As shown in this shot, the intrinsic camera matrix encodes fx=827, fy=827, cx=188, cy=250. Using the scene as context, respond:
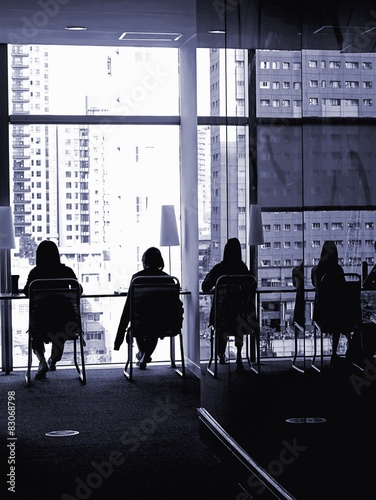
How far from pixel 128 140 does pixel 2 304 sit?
6.47 ft

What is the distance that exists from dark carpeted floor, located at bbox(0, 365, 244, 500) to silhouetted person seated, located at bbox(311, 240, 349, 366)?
3.88 ft

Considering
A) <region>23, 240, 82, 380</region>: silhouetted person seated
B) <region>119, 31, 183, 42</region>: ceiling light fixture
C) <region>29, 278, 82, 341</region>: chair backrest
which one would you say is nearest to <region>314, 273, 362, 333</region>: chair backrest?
<region>29, 278, 82, 341</region>: chair backrest

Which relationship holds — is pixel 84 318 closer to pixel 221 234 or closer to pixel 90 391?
pixel 90 391

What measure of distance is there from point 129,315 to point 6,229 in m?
1.34

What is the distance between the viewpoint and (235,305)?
14.5 ft

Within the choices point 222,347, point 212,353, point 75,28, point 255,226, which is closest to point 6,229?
point 75,28

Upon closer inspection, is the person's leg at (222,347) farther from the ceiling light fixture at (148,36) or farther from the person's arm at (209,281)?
the ceiling light fixture at (148,36)

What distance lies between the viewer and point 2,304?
7.70m

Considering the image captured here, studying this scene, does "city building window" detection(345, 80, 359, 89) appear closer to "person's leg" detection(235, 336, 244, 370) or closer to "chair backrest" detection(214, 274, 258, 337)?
"chair backrest" detection(214, 274, 258, 337)

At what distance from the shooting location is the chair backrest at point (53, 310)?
6828 mm

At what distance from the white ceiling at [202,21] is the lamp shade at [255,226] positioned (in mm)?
745

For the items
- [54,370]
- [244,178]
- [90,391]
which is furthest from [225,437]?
[54,370]

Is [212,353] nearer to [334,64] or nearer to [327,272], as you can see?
[327,272]

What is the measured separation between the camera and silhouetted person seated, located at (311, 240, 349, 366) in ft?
9.10
